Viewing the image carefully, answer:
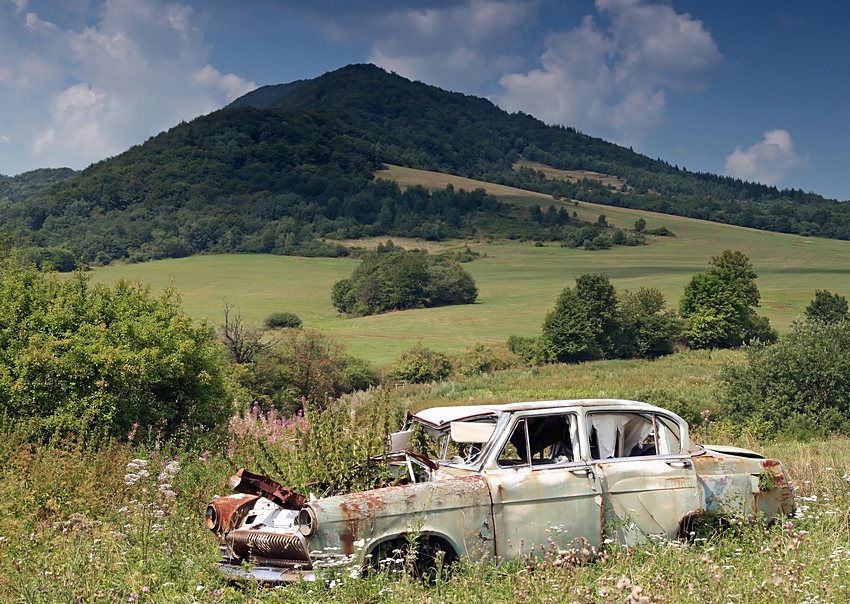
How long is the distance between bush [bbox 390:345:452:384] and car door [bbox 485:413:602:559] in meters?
62.0

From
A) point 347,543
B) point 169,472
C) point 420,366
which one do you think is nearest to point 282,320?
point 420,366

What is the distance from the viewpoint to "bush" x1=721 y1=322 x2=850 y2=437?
28.9 metres

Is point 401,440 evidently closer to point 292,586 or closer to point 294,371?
point 292,586

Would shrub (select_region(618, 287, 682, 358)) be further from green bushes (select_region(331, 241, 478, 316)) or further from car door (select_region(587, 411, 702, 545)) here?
car door (select_region(587, 411, 702, 545))

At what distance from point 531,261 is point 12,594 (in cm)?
14056

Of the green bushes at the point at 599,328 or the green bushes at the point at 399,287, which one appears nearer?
the green bushes at the point at 599,328

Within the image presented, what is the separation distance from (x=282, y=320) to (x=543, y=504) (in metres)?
90.7

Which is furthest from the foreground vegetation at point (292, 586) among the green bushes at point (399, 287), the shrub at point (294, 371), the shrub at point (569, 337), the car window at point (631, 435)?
the green bushes at point (399, 287)

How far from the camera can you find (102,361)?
15.9m

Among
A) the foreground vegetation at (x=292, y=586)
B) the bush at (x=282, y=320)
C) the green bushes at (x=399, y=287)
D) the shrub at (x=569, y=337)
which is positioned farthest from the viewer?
the green bushes at (x=399, y=287)

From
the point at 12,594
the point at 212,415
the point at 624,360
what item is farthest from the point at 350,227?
the point at 12,594

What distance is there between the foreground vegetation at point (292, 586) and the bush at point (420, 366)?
58.7 metres

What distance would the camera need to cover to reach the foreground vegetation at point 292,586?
5.80 meters

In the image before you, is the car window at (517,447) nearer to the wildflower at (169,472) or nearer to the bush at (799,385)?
the wildflower at (169,472)
